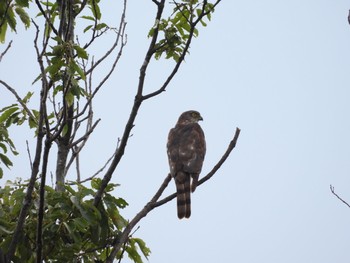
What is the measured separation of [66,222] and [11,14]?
6.89 ft

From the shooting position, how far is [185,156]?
750 centimetres

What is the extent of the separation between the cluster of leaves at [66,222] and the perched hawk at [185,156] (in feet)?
5.66

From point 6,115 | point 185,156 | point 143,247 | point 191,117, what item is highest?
point 191,117

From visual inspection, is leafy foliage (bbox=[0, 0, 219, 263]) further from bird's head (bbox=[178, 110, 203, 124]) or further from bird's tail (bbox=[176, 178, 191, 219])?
bird's head (bbox=[178, 110, 203, 124])

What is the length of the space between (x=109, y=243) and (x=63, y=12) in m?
2.18

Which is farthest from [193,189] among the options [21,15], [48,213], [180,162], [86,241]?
[21,15]

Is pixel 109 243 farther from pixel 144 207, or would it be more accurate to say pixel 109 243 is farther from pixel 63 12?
pixel 63 12

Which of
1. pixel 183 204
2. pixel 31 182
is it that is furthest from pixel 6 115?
pixel 183 204

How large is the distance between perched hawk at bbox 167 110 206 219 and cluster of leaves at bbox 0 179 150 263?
5.66ft

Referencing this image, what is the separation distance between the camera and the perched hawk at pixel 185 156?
629 cm

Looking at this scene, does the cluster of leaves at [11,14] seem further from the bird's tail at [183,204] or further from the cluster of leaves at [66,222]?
the bird's tail at [183,204]

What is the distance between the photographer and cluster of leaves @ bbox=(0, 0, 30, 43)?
450 cm

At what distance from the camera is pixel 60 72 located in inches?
172

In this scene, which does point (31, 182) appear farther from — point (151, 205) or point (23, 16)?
point (23, 16)
